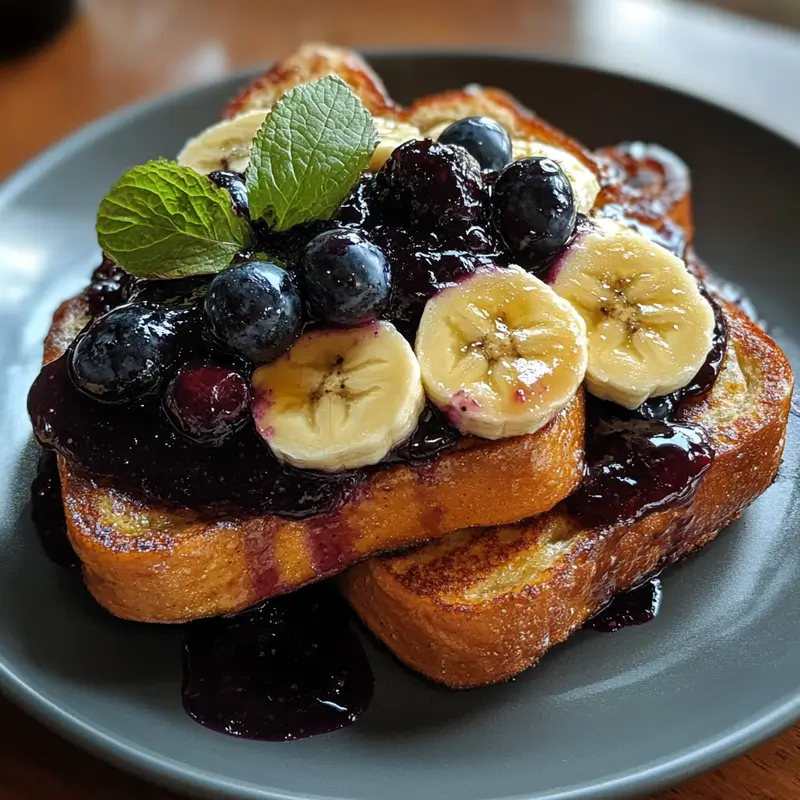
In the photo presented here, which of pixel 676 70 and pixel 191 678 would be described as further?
pixel 676 70

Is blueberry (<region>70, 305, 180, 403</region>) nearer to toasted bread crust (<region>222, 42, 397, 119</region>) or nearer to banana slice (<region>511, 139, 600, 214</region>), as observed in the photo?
banana slice (<region>511, 139, 600, 214</region>)

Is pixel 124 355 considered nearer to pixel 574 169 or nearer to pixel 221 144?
pixel 221 144

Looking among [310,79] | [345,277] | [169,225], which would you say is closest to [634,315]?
[345,277]

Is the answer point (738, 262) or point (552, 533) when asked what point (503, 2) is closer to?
point (738, 262)

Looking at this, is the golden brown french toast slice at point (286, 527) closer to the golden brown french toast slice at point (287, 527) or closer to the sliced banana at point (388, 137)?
the golden brown french toast slice at point (287, 527)

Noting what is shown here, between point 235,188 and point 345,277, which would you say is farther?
point 235,188

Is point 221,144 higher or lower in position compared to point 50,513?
higher

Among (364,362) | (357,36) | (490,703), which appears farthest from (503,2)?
(490,703)
